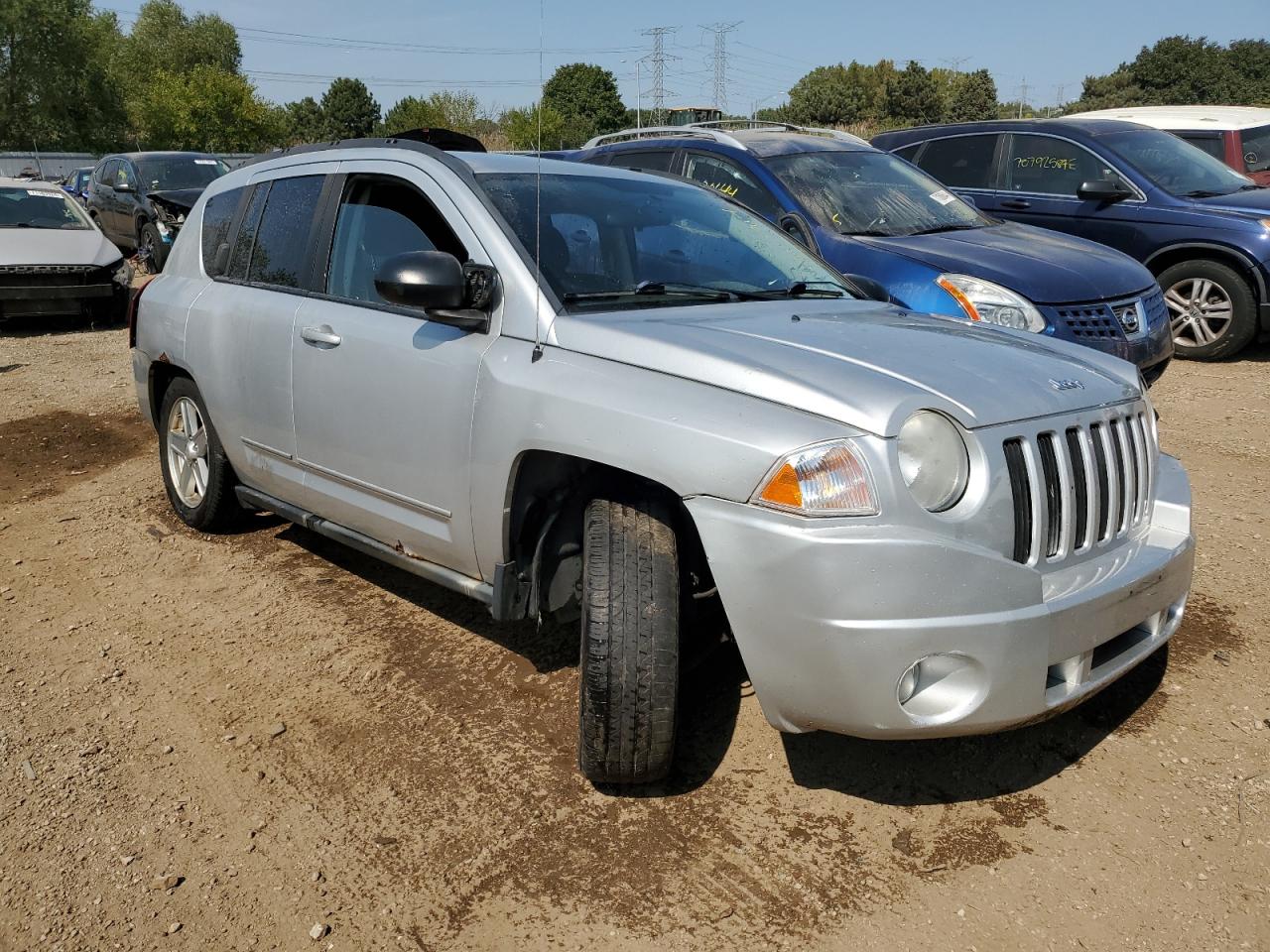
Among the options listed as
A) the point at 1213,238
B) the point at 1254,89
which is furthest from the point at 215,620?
the point at 1254,89

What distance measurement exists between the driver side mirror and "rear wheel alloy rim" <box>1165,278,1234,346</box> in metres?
6.84

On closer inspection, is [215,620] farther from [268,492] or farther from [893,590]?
[893,590]

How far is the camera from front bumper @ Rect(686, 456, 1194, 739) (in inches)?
93.9

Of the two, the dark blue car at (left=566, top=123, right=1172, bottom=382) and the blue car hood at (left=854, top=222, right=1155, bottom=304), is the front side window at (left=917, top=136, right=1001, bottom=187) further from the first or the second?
the blue car hood at (left=854, top=222, right=1155, bottom=304)

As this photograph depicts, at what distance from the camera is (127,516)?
17.9 ft

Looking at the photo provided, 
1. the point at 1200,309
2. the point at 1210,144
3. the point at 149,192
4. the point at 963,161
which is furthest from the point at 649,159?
the point at 149,192

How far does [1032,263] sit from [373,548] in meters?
4.12

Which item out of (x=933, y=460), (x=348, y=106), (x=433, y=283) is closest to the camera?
(x=933, y=460)

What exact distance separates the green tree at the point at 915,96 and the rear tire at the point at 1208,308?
2622 inches

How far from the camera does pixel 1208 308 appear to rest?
8312mm

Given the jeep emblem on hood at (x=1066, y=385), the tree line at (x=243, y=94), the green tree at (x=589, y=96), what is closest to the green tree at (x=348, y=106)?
the tree line at (x=243, y=94)

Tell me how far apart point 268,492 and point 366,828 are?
6.32ft

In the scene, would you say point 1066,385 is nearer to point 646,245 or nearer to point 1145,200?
point 646,245

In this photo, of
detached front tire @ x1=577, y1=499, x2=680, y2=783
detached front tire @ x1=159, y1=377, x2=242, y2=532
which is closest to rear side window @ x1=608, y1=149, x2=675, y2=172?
detached front tire @ x1=159, y1=377, x2=242, y2=532
